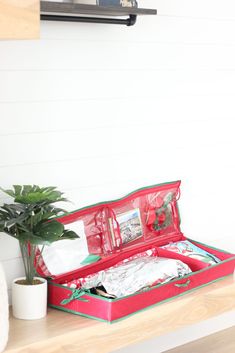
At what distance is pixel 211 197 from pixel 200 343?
0.62m

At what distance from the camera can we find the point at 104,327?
239 centimetres

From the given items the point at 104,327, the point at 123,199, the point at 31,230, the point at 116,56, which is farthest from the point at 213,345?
the point at 116,56

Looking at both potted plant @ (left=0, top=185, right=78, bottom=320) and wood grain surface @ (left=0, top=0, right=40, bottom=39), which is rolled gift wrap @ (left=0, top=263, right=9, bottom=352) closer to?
potted plant @ (left=0, top=185, right=78, bottom=320)

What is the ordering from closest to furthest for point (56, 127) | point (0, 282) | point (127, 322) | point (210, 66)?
1. point (0, 282)
2. point (127, 322)
3. point (56, 127)
4. point (210, 66)

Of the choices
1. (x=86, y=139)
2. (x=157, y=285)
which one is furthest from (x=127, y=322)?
(x=86, y=139)

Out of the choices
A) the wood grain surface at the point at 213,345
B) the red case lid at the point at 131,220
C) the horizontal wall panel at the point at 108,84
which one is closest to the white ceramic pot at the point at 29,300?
the red case lid at the point at 131,220

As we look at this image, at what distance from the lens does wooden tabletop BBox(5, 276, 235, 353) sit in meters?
2.31

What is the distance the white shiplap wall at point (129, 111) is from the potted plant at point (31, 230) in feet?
0.41

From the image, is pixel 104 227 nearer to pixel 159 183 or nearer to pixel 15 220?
pixel 159 183

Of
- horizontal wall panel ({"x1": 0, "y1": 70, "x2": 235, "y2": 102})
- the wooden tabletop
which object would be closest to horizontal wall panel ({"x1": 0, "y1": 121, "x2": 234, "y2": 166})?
horizontal wall panel ({"x1": 0, "y1": 70, "x2": 235, "y2": 102})

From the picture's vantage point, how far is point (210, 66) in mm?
3066

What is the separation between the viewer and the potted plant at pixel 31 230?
235 cm

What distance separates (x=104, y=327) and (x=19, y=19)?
1.02m

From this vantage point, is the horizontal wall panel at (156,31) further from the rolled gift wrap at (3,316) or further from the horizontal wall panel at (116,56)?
the rolled gift wrap at (3,316)
